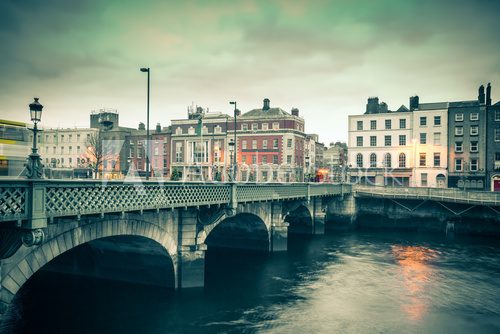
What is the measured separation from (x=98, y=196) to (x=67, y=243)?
2.39m

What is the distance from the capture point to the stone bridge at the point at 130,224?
1251 cm

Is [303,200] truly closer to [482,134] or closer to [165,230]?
[165,230]

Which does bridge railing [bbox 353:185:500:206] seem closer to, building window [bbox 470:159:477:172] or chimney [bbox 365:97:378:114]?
building window [bbox 470:159:477:172]

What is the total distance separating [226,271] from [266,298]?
7191mm

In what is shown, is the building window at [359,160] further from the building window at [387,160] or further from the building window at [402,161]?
the building window at [402,161]

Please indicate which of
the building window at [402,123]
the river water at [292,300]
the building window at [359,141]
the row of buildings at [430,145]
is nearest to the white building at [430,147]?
the row of buildings at [430,145]

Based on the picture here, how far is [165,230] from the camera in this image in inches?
862

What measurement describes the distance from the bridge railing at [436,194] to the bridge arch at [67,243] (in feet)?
129

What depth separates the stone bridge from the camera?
12.5 meters

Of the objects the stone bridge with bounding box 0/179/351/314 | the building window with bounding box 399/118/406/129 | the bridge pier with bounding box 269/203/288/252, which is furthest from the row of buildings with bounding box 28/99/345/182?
the stone bridge with bounding box 0/179/351/314

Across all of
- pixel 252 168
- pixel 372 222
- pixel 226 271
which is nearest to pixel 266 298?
pixel 226 271

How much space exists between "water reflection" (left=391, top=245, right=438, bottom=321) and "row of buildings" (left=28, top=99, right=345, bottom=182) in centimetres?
3806

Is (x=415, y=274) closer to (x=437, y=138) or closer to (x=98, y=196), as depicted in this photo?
(x=98, y=196)

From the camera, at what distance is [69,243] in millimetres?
15758
